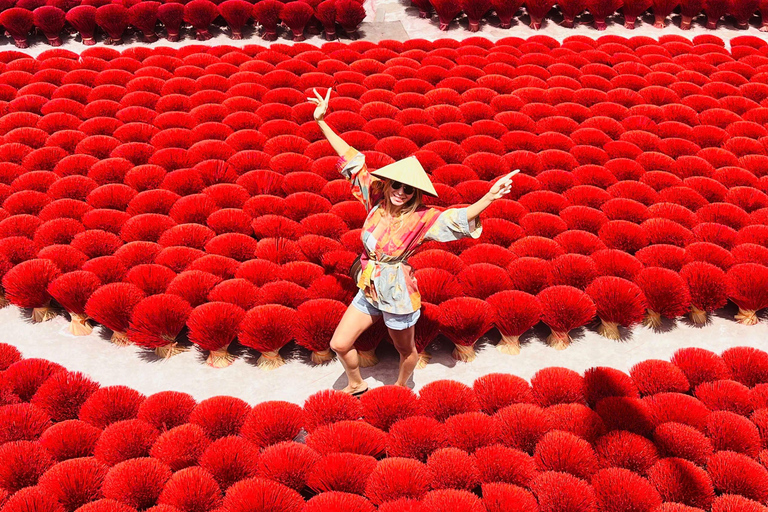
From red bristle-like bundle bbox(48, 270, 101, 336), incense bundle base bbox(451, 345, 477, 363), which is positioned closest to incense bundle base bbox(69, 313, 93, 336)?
red bristle-like bundle bbox(48, 270, 101, 336)

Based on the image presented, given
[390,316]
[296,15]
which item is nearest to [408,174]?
[390,316]

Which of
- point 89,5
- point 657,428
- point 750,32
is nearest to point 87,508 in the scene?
point 657,428

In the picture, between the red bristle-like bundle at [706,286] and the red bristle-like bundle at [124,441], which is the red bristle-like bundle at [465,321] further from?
the red bristle-like bundle at [124,441]

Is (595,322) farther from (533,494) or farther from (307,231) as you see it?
(307,231)

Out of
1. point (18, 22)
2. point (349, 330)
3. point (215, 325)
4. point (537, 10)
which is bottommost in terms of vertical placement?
point (215, 325)

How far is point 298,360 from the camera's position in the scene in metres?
3.03

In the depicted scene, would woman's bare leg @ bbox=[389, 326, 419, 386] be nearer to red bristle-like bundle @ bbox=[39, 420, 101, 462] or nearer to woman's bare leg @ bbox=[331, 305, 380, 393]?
woman's bare leg @ bbox=[331, 305, 380, 393]

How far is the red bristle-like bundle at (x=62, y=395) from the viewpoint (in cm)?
252

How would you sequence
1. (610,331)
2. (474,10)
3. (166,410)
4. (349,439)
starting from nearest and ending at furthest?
(349,439), (166,410), (610,331), (474,10)

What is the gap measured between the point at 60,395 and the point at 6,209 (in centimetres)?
162

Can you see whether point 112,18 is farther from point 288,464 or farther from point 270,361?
point 288,464

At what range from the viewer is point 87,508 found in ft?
6.72

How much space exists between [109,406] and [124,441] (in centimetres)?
23

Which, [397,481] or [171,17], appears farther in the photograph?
[171,17]
